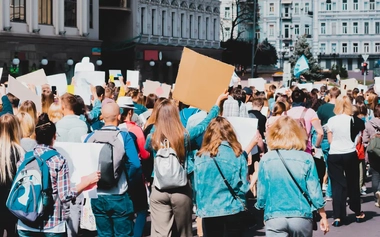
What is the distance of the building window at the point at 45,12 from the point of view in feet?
143

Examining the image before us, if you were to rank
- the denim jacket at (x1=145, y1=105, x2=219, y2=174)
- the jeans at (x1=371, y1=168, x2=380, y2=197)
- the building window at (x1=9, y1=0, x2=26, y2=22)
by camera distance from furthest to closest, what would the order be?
the building window at (x1=9, y1=0, x2=26, y2=22), the jeans at (x1=371, y1=168, x2=380, y2=197), the denim jacket at (x1=145, y1=105, x2=219, y2=174)

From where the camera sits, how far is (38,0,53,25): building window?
4369 centimetres

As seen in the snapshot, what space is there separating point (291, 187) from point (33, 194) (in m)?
2.30

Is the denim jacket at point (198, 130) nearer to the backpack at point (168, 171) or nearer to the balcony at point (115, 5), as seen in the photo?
the backpack at point (168, 171)

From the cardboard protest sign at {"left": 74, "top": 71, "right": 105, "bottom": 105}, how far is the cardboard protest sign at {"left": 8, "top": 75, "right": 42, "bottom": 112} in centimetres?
370

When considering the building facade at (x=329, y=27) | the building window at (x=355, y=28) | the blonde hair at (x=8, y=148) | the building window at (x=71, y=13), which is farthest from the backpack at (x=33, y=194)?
the building window at (x=355, y=28)

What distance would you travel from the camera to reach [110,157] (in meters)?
8.45

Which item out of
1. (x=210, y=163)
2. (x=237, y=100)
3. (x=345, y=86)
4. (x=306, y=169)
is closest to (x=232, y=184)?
(x=210, y=163)

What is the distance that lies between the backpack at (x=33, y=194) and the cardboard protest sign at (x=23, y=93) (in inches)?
194

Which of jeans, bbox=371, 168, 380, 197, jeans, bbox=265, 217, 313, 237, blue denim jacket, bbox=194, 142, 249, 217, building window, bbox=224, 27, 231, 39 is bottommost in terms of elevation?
jeans, bbox=371, 168, 380, 197

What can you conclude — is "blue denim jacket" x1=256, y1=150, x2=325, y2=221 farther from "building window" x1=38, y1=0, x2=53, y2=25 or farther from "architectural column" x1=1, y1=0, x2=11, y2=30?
"building window" x1=38, y1=0, x2=53, y2=25

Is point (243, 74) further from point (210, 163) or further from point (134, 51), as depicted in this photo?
point (210, 163)

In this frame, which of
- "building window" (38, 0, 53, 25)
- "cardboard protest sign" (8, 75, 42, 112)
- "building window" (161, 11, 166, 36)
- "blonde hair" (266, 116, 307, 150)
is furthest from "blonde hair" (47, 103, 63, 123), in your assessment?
"building window" (161, 11, 166, 36)

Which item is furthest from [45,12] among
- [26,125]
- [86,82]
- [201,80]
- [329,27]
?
[329,27]
